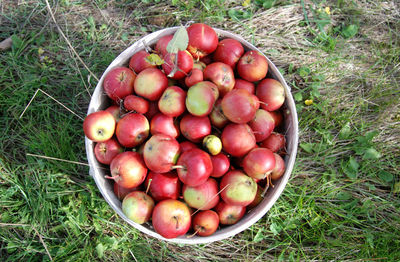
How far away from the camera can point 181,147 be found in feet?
8.46

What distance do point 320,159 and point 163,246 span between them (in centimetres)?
199

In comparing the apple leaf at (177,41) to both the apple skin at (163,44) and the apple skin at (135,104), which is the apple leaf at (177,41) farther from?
the apple skin at (135,104)

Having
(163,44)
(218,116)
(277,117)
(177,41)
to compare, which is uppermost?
(177,41)

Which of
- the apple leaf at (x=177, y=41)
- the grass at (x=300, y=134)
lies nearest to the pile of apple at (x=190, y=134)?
the apple leaf at (x=177, y=41)

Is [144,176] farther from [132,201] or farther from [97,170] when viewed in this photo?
[97,170]

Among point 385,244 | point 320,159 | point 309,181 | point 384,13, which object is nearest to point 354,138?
point 320,159

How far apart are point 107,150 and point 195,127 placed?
0.83 meters

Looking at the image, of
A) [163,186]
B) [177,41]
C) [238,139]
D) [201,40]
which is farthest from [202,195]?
[201,40]

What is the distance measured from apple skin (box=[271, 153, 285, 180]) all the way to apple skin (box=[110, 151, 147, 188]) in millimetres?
1144

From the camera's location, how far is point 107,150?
266 cm

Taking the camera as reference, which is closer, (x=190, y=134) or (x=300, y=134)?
(x=190, y=134)

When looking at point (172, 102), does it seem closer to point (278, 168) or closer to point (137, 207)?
point (137, 207)

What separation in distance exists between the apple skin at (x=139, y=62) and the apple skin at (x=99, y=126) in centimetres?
52

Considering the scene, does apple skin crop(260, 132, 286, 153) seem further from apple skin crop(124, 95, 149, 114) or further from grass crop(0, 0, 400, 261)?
apple skin crop(124, 95, 149, 114)
